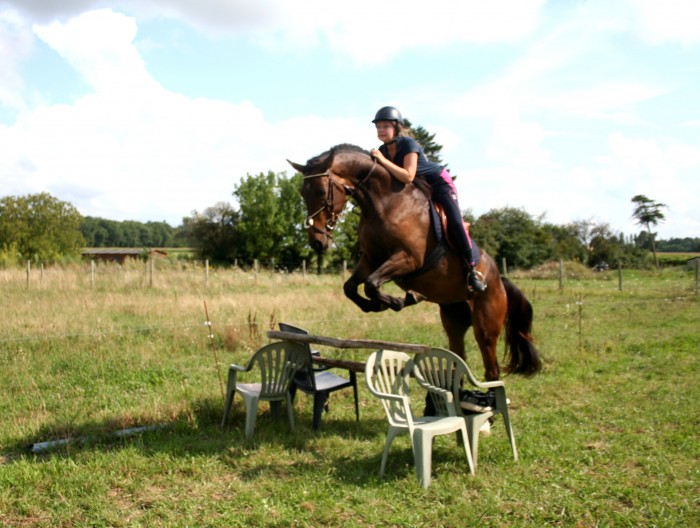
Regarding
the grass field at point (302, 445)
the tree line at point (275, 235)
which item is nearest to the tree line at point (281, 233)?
the tree line at point (275, 235)

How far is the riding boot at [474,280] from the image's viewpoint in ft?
17.5

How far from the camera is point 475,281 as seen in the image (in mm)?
5344

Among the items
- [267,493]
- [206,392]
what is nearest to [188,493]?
[267,493]

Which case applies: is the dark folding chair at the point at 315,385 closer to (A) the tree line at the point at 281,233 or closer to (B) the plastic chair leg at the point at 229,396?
(B) the plastic chair leg at the point at 229,396

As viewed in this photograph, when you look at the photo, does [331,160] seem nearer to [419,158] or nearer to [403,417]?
[419,158]

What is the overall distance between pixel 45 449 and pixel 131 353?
3114 millimetres

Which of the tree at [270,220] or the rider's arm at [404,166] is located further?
the tree at [270,220]

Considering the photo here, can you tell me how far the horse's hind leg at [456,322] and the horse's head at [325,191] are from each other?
2070 mm

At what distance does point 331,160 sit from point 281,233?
39.3 m

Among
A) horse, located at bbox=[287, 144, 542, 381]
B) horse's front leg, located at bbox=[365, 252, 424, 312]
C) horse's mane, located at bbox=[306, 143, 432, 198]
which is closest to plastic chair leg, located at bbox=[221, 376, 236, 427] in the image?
→ horse, located at bbox=[287, 144, 542, 381]

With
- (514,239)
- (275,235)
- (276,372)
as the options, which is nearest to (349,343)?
(276,372)

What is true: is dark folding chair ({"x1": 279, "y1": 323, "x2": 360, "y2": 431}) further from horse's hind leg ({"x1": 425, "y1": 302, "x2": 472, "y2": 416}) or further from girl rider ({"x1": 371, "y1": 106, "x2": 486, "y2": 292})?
girl rider ({"x1": 371, "y1": 106, "x2": 486, "y2": 292})

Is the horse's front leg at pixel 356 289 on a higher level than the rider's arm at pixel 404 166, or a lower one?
lower

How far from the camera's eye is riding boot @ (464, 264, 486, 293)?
5.34 meters
